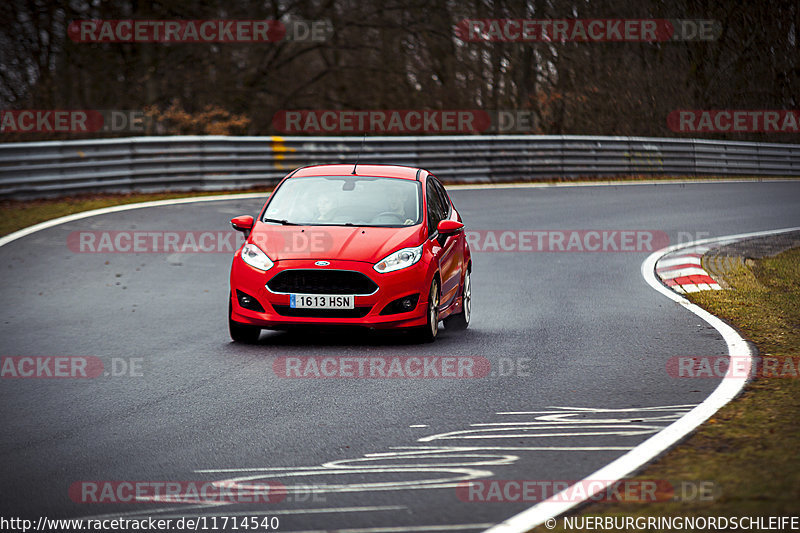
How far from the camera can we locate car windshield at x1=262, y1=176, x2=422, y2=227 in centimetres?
1039

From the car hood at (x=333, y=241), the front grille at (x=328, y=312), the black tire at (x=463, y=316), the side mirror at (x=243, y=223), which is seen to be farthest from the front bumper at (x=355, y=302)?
the black tire at (x=463, y=316)

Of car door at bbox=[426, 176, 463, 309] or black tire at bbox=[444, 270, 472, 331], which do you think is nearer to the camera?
car door at bbox=[426, 176, 463, 309]

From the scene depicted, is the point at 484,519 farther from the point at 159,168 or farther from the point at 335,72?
the point at 335,72

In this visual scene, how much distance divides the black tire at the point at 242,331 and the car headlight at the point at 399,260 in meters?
1.28

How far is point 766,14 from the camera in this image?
40.0 m

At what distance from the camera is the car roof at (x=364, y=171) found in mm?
11117

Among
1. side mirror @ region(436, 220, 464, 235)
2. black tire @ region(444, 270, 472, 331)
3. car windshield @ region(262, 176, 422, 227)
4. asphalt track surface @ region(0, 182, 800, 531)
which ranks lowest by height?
asphalt track surface @ region(0, 182, 800, 531)

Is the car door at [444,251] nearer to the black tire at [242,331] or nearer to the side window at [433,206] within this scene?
the side window at [433,206]

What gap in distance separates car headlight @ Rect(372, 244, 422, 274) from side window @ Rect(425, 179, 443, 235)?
1.81 ft

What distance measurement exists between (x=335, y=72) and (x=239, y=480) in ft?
101

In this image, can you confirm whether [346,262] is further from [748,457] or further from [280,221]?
[748,457]

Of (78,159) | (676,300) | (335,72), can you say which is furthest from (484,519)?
(335,72)

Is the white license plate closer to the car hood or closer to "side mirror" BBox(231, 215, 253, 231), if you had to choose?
the car hood
